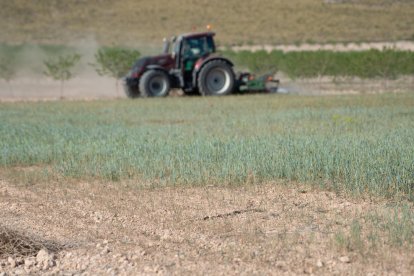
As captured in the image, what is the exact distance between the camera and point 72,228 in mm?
7746

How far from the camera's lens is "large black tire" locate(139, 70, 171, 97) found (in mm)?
24984

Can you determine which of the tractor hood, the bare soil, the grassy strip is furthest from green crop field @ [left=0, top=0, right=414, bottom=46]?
the bare soil

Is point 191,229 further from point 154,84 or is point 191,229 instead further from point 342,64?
point 342,64

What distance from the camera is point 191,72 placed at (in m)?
25.0

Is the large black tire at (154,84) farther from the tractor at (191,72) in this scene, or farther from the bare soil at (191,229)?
the bare soil at (191,229)

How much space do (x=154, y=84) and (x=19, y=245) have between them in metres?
18.6

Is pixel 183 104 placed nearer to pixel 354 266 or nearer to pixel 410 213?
pixel 410 213

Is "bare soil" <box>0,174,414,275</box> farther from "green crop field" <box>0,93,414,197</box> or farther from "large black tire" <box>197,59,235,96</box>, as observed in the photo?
"large black tire" <box>197,59,235,96</box>

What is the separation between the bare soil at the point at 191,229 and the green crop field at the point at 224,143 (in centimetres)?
49

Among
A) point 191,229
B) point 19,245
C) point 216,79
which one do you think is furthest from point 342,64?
point 19,245

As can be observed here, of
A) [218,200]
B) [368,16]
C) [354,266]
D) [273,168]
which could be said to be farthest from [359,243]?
[368,16]

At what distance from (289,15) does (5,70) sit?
35499mm

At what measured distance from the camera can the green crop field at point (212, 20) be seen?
58.3 m

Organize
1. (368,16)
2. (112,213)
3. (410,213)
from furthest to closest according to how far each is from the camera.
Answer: (368,16) < (112,213) < (410,213)
